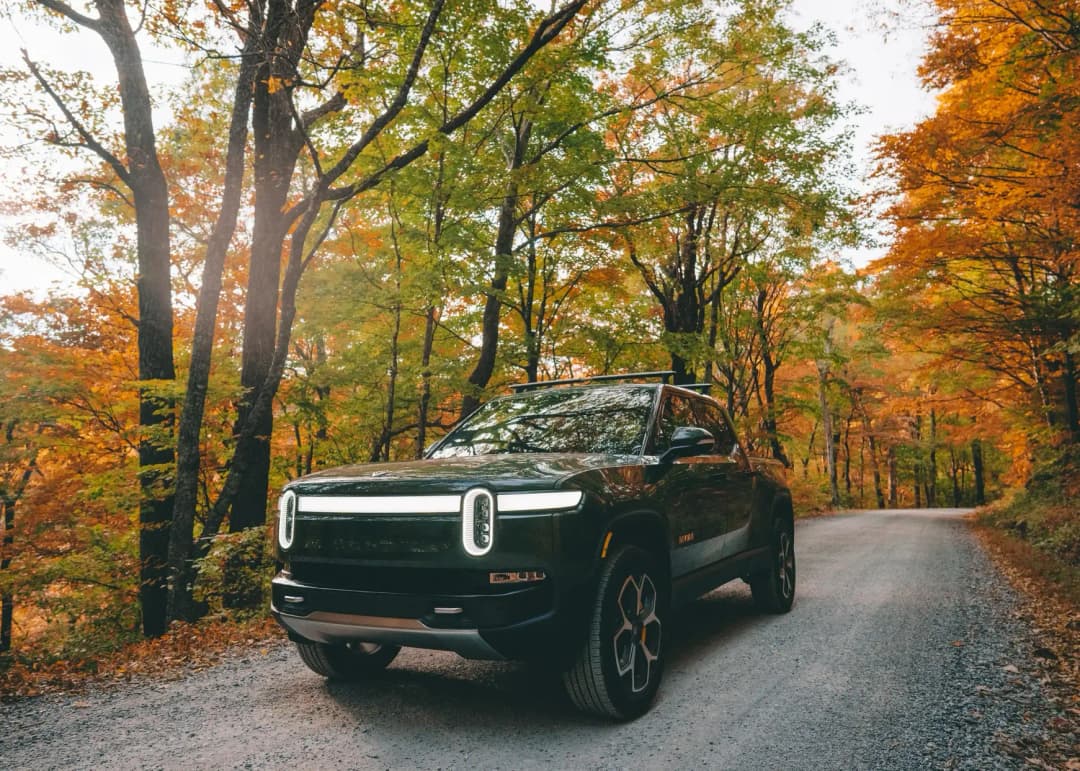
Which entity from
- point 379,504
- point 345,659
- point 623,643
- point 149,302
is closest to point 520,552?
point 379,504

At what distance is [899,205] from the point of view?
493 inches

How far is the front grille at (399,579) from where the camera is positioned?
9.76 ft

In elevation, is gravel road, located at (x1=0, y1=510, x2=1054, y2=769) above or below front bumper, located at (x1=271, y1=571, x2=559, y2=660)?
below

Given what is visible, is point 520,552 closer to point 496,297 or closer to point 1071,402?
point 496,297

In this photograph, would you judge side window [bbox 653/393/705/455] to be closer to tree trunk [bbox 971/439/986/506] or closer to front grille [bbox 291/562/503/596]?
front grille [bbox 291/562/503/596]

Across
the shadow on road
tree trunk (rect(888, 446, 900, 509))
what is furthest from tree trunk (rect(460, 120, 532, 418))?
tree trunk (rect(888, 446, 900, 509))

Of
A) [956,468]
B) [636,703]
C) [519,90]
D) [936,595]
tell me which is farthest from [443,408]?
[956,468]

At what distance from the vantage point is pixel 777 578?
6.03 meters

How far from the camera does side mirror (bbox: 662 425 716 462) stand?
13.1 ft

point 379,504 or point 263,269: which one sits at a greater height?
point 263,269

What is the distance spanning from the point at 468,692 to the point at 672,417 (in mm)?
2257

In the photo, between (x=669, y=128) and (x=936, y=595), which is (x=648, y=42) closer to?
(x=669, y=128)

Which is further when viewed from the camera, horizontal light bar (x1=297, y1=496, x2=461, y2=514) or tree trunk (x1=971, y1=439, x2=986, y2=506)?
tree trunk (x1=971, y1=439, x2=986, y2=506)

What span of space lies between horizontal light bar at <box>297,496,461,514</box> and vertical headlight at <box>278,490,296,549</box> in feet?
0.23
